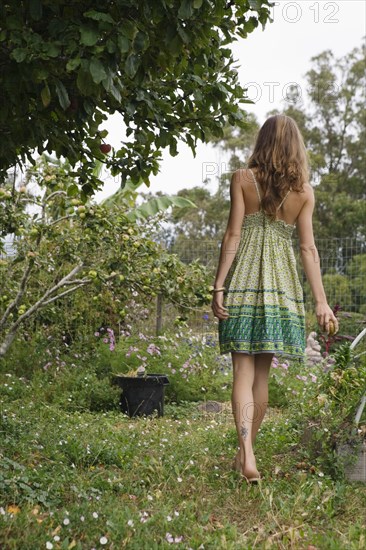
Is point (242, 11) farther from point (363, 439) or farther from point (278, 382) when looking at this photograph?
point (278, 382)

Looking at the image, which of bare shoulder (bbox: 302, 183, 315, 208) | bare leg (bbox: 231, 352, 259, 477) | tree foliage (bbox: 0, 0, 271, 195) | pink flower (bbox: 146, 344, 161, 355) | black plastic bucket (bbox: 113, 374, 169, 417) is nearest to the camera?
tree foliage (bbox: 0, 0, 271, 195)

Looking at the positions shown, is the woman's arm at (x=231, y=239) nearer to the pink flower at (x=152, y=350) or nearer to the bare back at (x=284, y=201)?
the bare back at (x=284, y=201)

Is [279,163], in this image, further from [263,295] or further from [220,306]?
[220,306]

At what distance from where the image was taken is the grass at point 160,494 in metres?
2.79

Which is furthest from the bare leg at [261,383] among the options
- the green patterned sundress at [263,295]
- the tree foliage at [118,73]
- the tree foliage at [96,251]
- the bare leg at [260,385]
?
the tree foliage at [96,251]

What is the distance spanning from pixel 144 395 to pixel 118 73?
362 cm

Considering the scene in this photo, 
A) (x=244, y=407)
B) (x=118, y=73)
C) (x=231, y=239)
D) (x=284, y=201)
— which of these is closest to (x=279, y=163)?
(x=284, y=201)

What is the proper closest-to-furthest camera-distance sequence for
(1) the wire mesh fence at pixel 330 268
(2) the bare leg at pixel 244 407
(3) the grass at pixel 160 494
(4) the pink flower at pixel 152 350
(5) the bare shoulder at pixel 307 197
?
(3) the grass at pixel 160 494, (2) the bare leg at pixel 244 407, (5) the bare shoulder at pixel 307 197, (4) the pink flower at pixel 152 350, (1) the wire mesh fence at pixel 330 268

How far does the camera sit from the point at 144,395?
6137 mm

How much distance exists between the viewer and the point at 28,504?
3.05m

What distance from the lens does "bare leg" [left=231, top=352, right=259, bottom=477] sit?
365cm

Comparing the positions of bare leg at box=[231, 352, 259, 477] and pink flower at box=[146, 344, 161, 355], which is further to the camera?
pink flower at box=[146, 344, 161, 355]

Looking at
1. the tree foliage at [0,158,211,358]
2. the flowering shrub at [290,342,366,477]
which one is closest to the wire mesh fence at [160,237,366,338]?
the tree foliage at [0,158,211,358]

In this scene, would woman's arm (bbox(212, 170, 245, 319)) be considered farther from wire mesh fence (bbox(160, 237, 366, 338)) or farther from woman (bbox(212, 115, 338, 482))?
wire mesh fence (bbox(160, 237, 366, 338))
